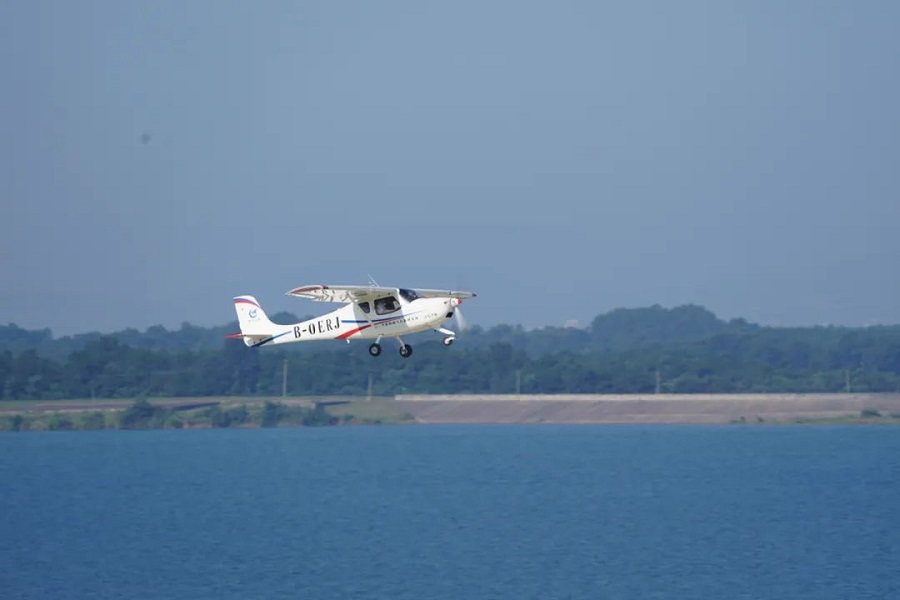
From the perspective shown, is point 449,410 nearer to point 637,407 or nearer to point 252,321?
point 637,407

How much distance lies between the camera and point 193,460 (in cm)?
15412

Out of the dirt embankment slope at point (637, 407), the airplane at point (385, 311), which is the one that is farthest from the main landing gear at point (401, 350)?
the dirt embankment slope at point (637, 407)

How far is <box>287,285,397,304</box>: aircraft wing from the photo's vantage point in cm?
3872

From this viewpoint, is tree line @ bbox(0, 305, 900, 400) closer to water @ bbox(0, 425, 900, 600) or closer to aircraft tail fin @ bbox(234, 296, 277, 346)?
water @ bbox(0, 425, 900, 600)

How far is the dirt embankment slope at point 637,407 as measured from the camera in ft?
455

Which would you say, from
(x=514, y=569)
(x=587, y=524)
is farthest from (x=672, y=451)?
(x=514, y=569)

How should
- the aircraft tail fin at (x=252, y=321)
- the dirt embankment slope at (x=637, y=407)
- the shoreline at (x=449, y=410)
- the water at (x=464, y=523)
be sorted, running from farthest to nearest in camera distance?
the dirt embankment slope at (x=637, y=407), the shoreline at (x=449, y=410), the water at (x=464, y=523), the aircraft tail fin at (x=252, y=321)

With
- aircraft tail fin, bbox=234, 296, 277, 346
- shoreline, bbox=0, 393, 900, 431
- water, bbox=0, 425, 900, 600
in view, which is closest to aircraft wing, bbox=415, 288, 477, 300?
aircraft tail fin, bbox=234, 296, 277, 346

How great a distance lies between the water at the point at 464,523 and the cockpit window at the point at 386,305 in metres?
26.0

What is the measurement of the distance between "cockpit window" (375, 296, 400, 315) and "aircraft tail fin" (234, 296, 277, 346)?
17.1 feet

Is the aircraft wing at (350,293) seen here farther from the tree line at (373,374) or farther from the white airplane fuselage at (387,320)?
the tree line at (373,374)

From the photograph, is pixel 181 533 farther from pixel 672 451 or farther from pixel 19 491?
pixel 672 451

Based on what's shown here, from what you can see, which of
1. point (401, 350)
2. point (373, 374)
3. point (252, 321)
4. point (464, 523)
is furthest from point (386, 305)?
point (373, 374)

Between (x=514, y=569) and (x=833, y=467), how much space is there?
68333 millimetres
